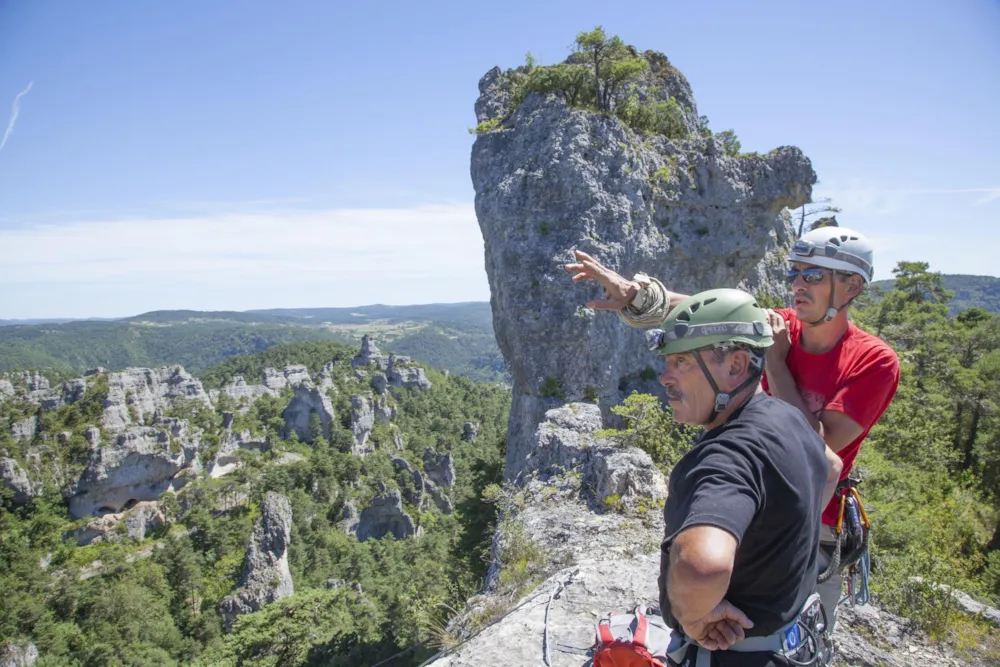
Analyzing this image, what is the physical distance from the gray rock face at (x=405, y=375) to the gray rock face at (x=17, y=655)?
62.0 m

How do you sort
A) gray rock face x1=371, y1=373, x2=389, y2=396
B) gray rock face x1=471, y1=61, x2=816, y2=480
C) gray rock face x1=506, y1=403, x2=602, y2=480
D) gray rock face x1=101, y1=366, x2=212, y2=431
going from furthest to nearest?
gray rock face x1=371, y1=373, x2=389, y2=396, gray rock face x1=101, y1=366, x2=212, y2=431, gray rock face x1=471, y1=61, x2=816, y2=480, gray rock face x1=506, y1=403, x2=602, y2=480

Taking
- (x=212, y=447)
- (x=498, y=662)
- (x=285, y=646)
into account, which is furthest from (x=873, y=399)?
(x=212, y=447)

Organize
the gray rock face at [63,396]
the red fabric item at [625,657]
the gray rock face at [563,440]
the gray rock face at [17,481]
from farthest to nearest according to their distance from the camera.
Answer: the gray rock face at [63,396] → the gray rock face at [17,481] → the gray rock face at [563,440] → the red fabric item at [625,657]

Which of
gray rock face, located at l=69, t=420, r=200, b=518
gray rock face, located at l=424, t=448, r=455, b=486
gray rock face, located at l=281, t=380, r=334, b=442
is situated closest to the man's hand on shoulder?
gray rock face, located at l=69, t=420, r=200, b=518

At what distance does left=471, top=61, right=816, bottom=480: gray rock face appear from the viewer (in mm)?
19281

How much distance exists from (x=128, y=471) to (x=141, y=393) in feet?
35.8

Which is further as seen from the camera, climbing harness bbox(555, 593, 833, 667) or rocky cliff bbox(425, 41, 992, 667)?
rocky cliff bbox(425, 41, 992, 667)

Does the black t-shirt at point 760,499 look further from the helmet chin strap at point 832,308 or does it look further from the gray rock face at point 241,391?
the gray rock face at point 241,391

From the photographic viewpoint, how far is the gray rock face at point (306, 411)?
2938 inches

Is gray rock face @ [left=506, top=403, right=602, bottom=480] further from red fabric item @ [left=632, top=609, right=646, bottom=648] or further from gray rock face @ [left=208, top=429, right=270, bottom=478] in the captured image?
gray rock face @ [left=208, top=429, right=270, bottom=478]

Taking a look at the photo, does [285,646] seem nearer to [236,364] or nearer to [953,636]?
[953,636]

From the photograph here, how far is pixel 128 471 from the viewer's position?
2104 inches

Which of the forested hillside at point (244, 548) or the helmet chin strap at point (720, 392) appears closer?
the helmet chin strap at point (720, 392)

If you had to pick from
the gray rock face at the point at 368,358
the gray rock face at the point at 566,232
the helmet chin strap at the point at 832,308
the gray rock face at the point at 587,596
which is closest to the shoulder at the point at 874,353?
the helmet chin strap at the point at 832,308
